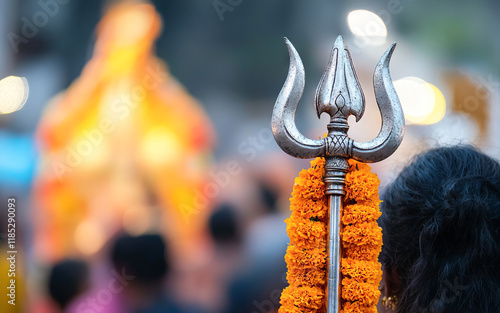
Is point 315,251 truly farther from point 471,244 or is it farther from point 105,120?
point 105,120

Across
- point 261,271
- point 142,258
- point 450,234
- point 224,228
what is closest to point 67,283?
point 142,258

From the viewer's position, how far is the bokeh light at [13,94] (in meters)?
3.80

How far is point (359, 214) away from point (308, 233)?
0.13 metres

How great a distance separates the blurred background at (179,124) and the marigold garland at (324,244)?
2479 millimetres

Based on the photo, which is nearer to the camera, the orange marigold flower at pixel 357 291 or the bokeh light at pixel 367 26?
the orange marigold flower at pixel 357 291

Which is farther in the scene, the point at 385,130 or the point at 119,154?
the point at 119,154

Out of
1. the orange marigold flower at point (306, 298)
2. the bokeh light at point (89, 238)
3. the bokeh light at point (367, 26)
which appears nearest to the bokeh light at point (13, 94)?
the bokeh light at point (89, 238)

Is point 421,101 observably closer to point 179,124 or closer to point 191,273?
point 179,124

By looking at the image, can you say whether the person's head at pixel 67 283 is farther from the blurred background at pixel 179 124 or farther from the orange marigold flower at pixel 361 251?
the orange marigold flower at pixel 361 251

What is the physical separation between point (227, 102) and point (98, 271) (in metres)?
1.53

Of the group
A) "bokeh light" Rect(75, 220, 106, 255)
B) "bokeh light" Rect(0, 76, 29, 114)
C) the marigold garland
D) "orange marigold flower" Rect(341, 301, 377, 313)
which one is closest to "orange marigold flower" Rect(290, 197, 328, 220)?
the marigold garland

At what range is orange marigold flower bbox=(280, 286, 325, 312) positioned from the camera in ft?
3.85

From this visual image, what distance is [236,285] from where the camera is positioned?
3648 millimetres

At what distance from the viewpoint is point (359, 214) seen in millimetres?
1199
